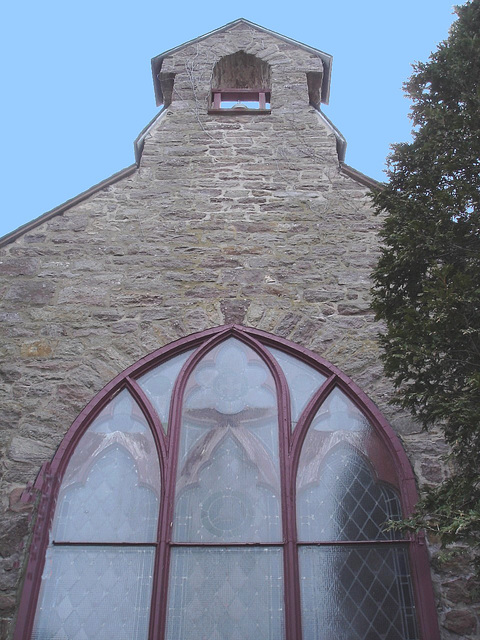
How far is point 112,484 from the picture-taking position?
543cm

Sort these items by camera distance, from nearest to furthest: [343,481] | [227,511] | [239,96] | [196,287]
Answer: [227,511]
[343,481]
[196,287]
[239,96]

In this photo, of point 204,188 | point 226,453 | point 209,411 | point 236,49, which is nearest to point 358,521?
point 226,453

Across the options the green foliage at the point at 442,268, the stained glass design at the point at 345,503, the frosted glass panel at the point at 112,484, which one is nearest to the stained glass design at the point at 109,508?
the frosted glass panel at the point at 112,484

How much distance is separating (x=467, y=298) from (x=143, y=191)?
4.75m

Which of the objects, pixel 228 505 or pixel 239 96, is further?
pixel 239 96

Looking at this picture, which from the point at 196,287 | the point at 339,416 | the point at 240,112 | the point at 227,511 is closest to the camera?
the point at 227,511

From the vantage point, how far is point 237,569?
4.95 m

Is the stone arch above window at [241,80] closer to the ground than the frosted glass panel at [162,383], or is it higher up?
higher up

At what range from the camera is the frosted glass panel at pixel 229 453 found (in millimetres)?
5180

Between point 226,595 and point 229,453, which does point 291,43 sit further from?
point 226,595

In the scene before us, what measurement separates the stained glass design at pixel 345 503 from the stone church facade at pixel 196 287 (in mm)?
163

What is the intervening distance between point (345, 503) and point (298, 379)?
1212 millimetres

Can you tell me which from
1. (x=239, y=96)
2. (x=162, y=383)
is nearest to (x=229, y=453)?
(x=162, y=383)

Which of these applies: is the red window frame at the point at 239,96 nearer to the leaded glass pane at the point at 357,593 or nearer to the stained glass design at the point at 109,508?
the stained glass design at the point at 109,508
